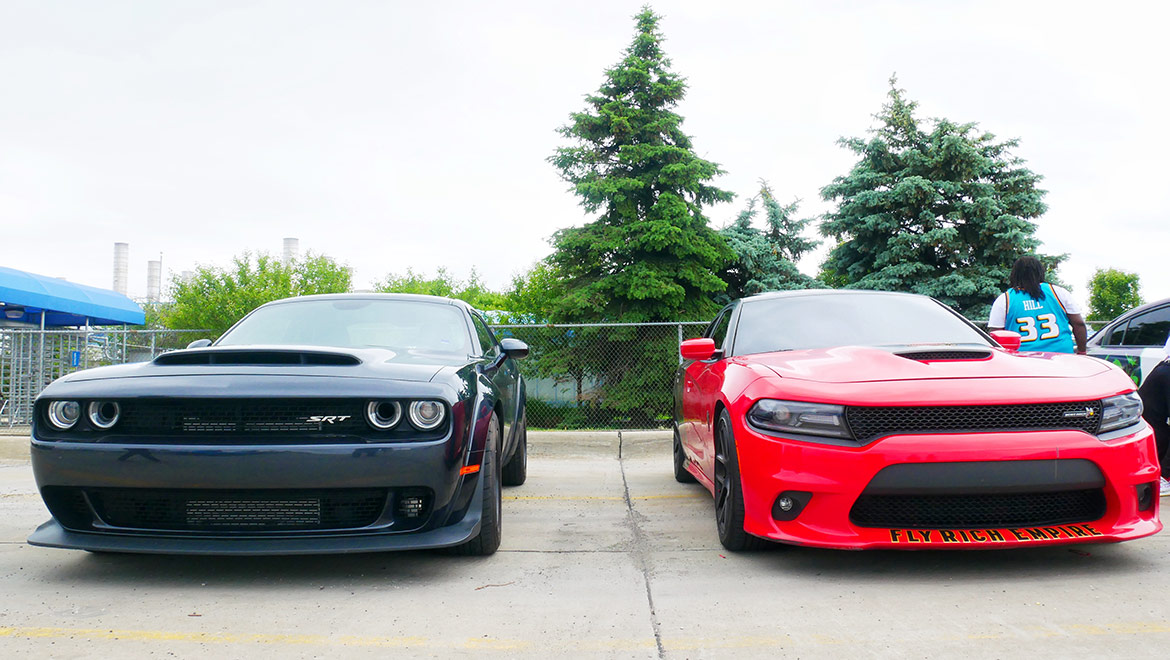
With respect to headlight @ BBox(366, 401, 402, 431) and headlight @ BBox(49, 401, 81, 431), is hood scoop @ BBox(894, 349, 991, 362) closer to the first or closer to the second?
headlight @ BBox(366, 401, 402, 431)

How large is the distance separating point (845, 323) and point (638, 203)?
1536 cm

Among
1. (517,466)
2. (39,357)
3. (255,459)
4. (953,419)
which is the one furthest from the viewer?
(39,357)

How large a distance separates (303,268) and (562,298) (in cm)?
3422

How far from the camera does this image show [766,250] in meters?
21.1

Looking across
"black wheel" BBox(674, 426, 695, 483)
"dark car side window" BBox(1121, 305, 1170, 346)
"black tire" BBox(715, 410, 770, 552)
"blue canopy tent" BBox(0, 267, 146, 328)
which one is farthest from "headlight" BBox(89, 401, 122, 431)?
"blue canopy tent" BBox(0, 267, 146, 328)

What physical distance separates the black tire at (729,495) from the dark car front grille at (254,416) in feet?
5.62

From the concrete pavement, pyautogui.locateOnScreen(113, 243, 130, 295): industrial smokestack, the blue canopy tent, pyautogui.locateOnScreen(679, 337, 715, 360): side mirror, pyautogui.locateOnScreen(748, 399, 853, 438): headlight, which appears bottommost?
the concrete pavement

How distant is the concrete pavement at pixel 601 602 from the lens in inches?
105

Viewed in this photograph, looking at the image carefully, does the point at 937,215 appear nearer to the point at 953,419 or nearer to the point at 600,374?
the point at 600,374

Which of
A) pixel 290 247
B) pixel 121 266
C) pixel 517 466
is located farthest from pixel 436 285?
pixel 517 466

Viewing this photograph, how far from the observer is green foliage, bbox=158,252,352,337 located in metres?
42.2

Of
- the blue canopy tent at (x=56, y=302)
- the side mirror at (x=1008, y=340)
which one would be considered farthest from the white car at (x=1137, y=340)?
the blue canopy tent at (x=56, y=302)

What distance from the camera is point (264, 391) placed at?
10.5 feet

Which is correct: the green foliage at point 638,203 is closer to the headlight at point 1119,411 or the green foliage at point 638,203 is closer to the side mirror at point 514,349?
the side mirror at point 514,349
